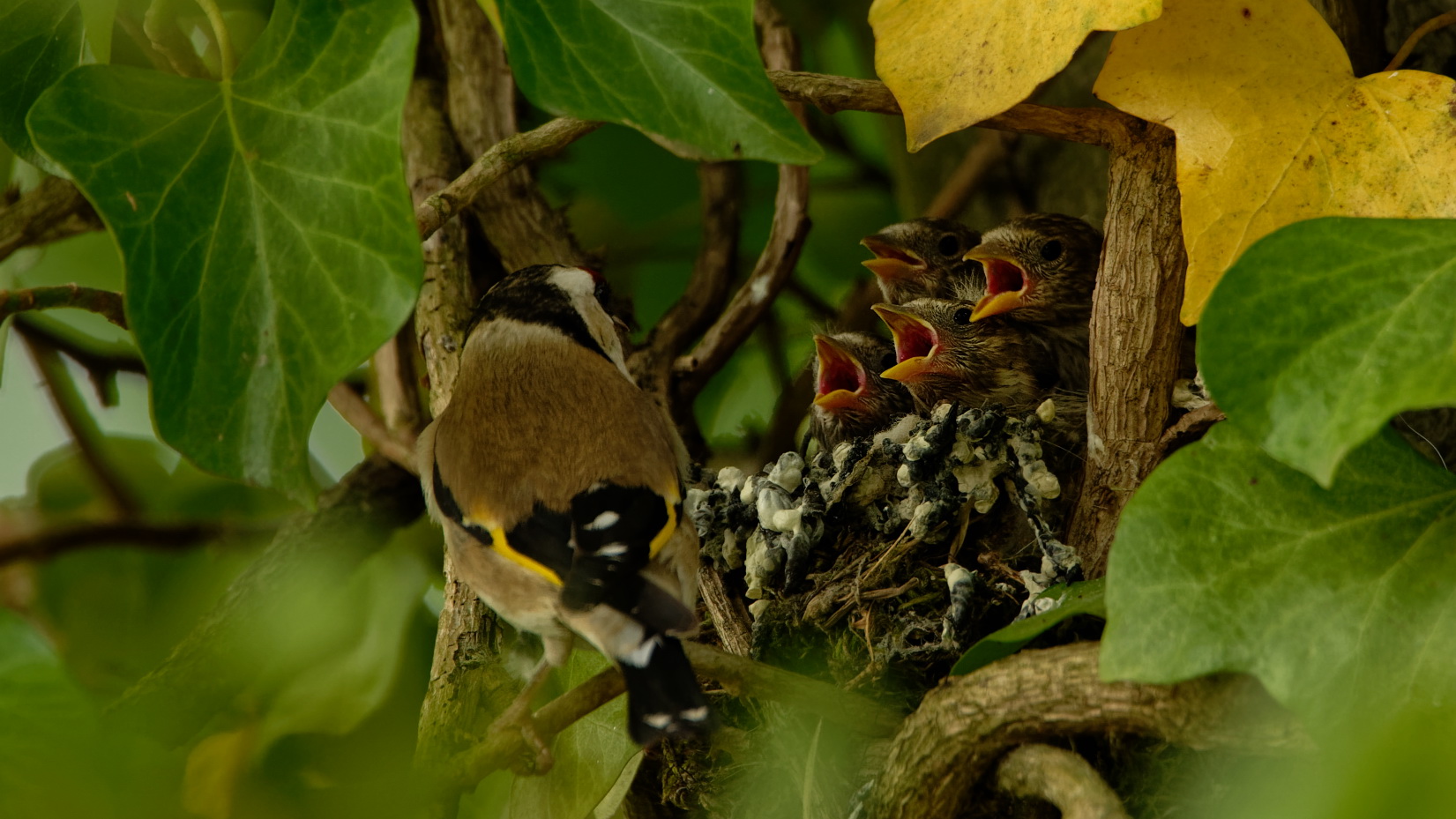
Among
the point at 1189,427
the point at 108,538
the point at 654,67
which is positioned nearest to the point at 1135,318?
the point at 1189,427

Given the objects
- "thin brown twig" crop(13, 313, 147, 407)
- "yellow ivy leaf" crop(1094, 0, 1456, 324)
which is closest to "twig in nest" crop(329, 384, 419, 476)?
"thin brown twig" crop(13, 313, 147, 407)

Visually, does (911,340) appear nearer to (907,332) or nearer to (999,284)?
(907,332)

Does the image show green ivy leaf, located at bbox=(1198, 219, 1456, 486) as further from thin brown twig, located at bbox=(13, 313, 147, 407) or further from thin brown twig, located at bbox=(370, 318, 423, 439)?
thin brown twig, located at bbox=(13, 313, 147, 407)

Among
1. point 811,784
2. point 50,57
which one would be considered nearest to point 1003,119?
point 811,784

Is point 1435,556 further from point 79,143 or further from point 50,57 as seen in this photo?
point 50,57

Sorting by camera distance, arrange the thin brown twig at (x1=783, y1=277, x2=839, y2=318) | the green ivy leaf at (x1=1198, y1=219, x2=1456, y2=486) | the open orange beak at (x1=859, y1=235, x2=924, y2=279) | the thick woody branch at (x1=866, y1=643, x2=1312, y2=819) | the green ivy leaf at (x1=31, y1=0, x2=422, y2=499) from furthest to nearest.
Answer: the thin brown twig at (x1=783, y1=277, x2=839, y2=318)
the open orange beak at (x1=859, y1=235, x2=924, y2=279)
the green ivy leaf at (x1=31, y1=0, x2=422, y2=499)
the thick woody branch at (x1=866, y1=643, x2=1312, y2=819)
the green ivy leaf at (x1=1198, y1=219, x2=1456, y2=486)

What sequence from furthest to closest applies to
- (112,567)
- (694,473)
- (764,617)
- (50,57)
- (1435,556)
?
(112,567) < (694,473) < (764,617) < (50,57) < (1435,556)

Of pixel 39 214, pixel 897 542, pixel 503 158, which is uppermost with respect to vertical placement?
pixel 503 158
